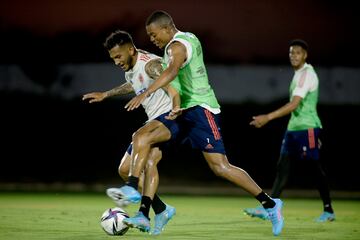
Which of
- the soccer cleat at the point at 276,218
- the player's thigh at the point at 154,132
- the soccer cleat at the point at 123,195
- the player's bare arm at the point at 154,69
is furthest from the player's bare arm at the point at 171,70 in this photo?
the soccer cleat at the point at 276,218

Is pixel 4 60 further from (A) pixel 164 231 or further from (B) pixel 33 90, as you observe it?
(A) pixel 164 231

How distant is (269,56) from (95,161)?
19.4ft

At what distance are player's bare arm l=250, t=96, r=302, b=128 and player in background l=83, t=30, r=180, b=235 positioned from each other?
3.30ft

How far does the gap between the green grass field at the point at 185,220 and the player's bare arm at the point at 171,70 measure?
4.99 ft

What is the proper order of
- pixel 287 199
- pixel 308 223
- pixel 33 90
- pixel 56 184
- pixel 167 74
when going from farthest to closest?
pixel 33 90, pixel 56 184, pixel 287 199, pixel 308 223, pixel 167 74

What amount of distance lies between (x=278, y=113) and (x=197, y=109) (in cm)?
143

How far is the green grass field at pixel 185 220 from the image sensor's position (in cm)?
912

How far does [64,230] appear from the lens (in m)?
9.48

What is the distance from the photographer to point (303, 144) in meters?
11.6

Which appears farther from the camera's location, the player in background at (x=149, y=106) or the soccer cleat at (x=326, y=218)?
the soccer cleat at (x=326, y=218)

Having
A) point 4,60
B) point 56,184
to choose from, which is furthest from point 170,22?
point 4,60

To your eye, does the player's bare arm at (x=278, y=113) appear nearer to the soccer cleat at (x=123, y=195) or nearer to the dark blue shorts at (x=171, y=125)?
the dark blue shorts at (x=171, y=125)

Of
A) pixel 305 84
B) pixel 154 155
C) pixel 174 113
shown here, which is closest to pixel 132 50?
pixel 174 113

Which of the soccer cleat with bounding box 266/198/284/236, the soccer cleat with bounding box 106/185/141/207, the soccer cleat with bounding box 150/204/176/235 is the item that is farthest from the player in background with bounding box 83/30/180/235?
the soccer cleat with bounding box 266/198/284/236
